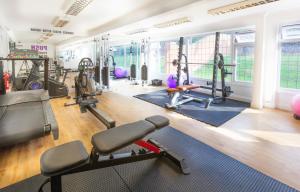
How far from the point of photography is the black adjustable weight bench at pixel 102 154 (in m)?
1.25

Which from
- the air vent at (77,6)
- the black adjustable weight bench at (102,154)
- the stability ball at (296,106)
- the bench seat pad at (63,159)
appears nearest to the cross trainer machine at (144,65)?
the air vent at (77,6)

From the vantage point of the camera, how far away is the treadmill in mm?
2285

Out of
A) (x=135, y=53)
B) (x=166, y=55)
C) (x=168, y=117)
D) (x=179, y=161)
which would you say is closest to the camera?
(x=179, y=161)

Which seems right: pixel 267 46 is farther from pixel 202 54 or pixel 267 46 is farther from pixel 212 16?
pixel 202 54

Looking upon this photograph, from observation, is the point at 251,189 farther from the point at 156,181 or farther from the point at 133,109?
the point at 133,109

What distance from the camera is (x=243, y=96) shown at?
217 inches

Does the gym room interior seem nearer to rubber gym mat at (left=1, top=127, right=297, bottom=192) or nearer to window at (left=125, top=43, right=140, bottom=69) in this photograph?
rubber gym mat at (left=1, top=127, right=297, bottom=192)

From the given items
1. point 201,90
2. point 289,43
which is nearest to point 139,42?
point 201,90

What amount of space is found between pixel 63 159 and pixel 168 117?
2952mm

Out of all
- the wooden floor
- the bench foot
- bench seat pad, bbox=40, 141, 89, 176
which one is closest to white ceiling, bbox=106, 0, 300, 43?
the wooden floor

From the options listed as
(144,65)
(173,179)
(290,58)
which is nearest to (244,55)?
(290,58)

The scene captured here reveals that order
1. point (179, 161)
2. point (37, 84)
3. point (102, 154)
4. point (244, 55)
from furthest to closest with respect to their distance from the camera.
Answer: point (37, 84), point (244, 55), point (179, 161), point (102, 154)

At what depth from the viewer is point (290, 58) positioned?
14.8ft

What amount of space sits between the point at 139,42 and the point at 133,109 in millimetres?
5152
